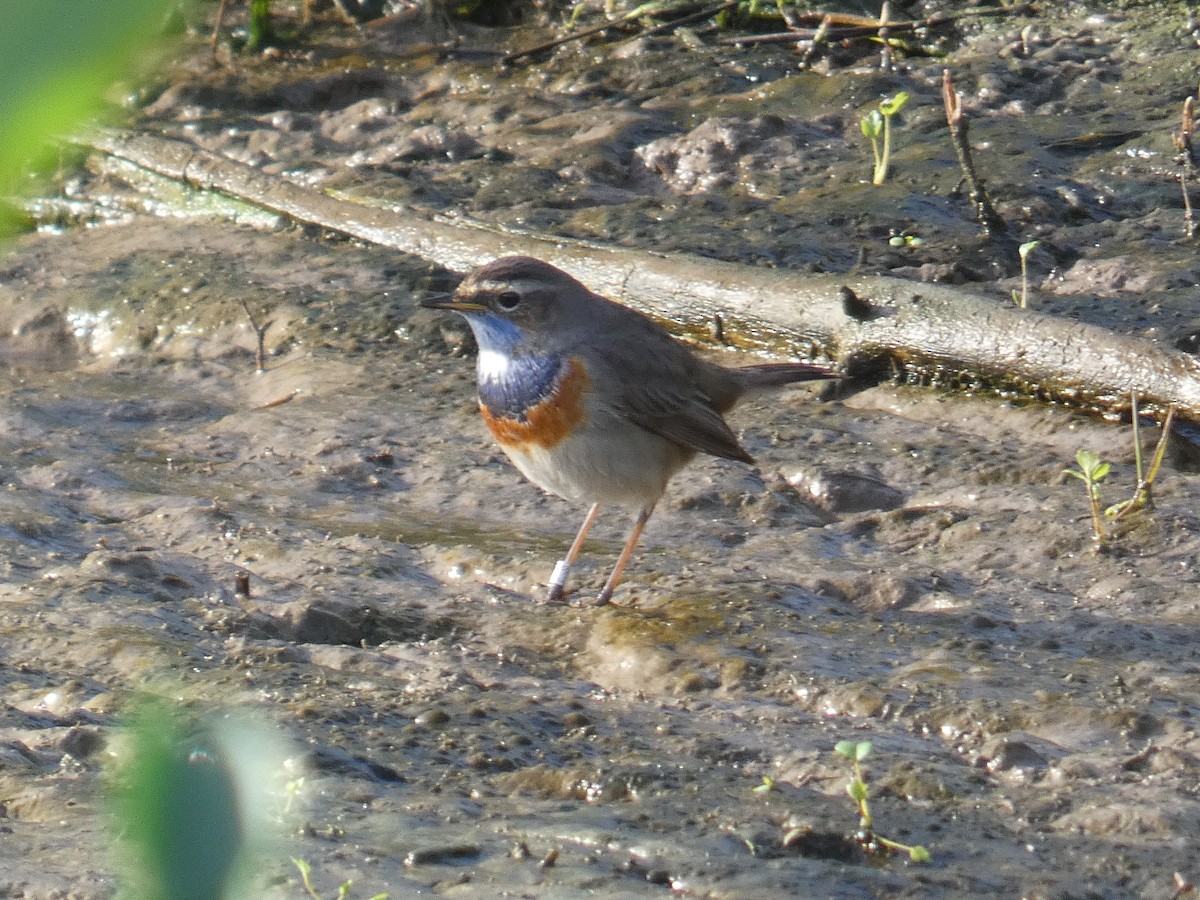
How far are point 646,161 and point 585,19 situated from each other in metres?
2.33

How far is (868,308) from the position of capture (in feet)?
21.8

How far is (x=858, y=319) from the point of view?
6.62 metres

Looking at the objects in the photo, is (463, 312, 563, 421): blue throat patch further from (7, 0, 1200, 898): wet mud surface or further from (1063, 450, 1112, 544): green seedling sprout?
(1063, 450, 1112, 544): green seedling sprout

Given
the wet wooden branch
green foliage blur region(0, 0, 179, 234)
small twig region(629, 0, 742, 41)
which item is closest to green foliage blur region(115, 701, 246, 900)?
green foliage blur region(0, 0, 179, 234)

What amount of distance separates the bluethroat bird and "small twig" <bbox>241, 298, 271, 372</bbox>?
208 cm

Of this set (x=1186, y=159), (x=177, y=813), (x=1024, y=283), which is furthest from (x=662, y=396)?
(x=177, y=813)

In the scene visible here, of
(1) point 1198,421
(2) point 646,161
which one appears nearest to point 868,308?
(1) point 1198,421

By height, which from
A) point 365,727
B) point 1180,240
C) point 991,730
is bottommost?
point 1180,240

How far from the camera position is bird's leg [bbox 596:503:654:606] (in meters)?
5.04

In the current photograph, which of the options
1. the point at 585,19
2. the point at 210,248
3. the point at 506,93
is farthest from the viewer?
the point at 585,19

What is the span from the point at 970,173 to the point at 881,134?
1329mm

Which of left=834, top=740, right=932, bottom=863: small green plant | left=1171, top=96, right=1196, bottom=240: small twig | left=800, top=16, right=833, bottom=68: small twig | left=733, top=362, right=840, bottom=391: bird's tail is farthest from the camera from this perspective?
left=800, top=16, right=833, bottom=68: small twig

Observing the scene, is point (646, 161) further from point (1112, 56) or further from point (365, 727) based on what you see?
point (365, 727)

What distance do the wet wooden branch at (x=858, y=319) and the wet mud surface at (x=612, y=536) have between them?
15cm
